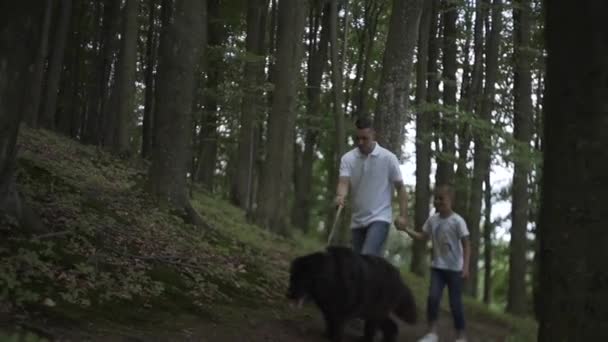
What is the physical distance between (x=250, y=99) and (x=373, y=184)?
513 inches

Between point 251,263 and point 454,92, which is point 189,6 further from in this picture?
point 454,92

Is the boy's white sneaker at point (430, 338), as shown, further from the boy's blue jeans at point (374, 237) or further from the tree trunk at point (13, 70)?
the tree trunk at point (13, 70)

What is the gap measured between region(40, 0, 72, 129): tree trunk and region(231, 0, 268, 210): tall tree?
18.5ft

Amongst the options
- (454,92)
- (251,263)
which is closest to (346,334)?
(251,263)

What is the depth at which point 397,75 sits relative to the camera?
36.0 feet

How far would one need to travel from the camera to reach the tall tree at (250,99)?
2069cm

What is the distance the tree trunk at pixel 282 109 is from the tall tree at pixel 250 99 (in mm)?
1721

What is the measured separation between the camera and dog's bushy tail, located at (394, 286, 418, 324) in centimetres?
785

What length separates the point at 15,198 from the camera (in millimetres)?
7348

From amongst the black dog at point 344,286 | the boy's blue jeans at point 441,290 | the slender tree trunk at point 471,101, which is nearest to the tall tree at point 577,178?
the black dog at point 344,286

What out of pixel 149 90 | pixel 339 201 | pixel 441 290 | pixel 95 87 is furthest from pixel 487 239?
pixel 339 201

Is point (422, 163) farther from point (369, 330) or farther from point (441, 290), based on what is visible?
point (369, 330)

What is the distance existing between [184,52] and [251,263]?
372cm

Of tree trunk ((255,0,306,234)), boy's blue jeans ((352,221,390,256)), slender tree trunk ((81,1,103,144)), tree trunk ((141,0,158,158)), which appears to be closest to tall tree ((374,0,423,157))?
boy's blue jeans ((352,221,390,256))
